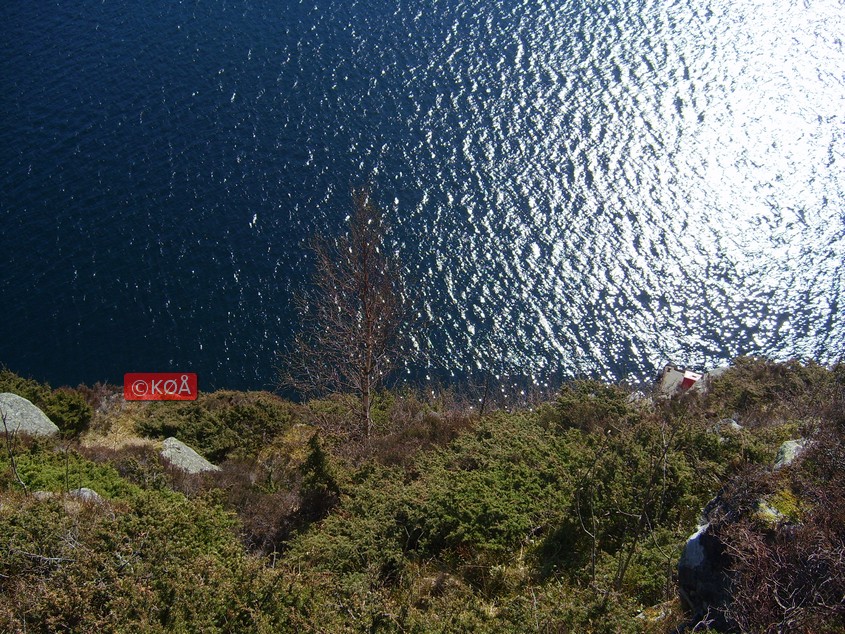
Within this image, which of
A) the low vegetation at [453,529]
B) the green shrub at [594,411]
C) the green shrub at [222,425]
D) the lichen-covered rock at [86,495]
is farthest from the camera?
the green shrub at [222,425]

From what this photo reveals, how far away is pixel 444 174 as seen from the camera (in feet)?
152

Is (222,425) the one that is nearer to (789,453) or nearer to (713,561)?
(789,453)

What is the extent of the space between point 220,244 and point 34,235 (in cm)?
1050

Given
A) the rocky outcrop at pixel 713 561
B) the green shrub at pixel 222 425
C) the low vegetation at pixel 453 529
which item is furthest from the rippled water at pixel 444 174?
the rocky outcrop at pixel 713 561

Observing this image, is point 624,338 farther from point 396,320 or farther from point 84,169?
point 84,169

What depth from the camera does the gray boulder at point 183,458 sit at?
724 inches

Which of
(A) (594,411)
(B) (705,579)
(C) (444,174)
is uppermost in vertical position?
(C) (444,174)

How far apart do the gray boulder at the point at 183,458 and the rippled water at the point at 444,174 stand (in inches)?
655

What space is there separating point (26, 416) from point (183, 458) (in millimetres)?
5202

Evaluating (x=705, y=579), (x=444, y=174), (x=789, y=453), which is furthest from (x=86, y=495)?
(x=444, y=174)

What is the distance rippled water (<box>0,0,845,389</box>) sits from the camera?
39.0 meters

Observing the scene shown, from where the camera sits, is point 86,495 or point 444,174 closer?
point 86,495

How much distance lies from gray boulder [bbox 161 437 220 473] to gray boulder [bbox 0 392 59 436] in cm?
351

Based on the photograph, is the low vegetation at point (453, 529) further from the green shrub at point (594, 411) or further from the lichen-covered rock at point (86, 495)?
the lichen-covered rock at point (86, 495)
